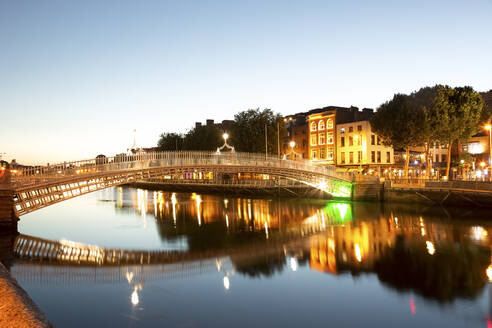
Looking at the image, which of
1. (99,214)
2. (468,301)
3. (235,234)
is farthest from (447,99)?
(99,214)

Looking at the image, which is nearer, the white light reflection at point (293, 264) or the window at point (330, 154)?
the white light reflection at point (293, 264)

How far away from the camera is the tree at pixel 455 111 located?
4334 centimetres

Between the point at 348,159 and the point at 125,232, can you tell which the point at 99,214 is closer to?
the point at 125,232

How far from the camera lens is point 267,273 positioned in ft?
58.3

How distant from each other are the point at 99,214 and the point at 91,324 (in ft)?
104

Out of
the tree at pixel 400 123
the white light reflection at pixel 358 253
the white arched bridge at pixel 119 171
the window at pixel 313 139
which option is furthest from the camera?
the window at pixel 313 139

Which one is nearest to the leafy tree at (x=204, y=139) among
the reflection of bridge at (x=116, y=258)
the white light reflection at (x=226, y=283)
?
the reflection of bridge at (x=116, y=258)

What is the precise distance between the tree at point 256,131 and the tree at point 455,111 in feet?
79.7

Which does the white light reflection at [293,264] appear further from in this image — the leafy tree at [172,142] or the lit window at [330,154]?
the leafy tree at [172,142]

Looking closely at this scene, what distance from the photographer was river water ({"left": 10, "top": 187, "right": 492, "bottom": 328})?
1258 cm

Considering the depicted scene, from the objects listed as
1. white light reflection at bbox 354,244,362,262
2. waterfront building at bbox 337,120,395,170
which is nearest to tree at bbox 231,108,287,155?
waterfront building at bbox 337,120,395,170

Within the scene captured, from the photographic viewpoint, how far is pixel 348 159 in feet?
208

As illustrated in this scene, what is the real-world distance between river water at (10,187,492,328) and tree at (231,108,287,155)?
98.7ft

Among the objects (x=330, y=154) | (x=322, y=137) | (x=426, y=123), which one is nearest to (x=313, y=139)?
(x=322, y=137)
